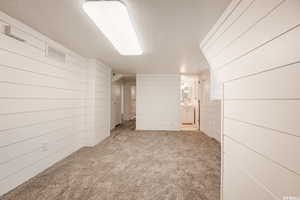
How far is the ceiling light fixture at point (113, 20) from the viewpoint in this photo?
1592 millimetres

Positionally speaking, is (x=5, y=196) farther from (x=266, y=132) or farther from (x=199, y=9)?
(x=199, y=9)

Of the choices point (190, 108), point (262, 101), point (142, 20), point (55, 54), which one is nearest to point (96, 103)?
point (55, 54)

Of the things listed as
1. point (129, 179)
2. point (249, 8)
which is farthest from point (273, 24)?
point (129, 179)

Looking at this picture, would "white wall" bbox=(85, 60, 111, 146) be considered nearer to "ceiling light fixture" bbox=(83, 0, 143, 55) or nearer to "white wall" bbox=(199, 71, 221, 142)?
"ceiling light fixture" bbox=(83, 0, 143, 55)

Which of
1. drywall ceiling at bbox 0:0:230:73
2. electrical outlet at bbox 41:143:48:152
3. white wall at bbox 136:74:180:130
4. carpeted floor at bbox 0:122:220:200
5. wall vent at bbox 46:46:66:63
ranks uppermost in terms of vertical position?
drywall ceiling at bbox 0:0:230:73

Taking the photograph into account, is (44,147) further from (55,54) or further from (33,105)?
(55,54)

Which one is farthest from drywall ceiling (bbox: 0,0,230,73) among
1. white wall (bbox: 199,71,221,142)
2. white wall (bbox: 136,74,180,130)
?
white wall (bbox: 136,74,180,130)

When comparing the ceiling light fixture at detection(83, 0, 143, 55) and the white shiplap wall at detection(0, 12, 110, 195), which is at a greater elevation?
the ceiling light fixture at detection(83, 0, 143, 55)

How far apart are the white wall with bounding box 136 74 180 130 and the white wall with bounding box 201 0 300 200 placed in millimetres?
4490

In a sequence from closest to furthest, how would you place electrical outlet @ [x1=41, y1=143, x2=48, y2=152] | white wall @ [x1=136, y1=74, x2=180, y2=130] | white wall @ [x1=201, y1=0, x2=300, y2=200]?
white wall @ [x1=201, y1=0, x2=300, y2=200]
electrical outlet @ [x1=41, y1=143, x2=48, y2=152]
white wall @ [x1=136, y1=74, x2=180, y2=130]

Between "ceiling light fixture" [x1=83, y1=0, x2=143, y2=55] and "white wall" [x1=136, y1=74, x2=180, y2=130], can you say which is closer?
"ceiling light fixture" [x1=83, y1=0, x2=143, y2=55]

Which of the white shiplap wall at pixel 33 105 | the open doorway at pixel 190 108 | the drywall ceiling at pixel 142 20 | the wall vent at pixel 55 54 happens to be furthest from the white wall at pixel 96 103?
the open doorway at pixel 190 108

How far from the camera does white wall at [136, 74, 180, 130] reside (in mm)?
6234

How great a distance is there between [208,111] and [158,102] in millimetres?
1975
